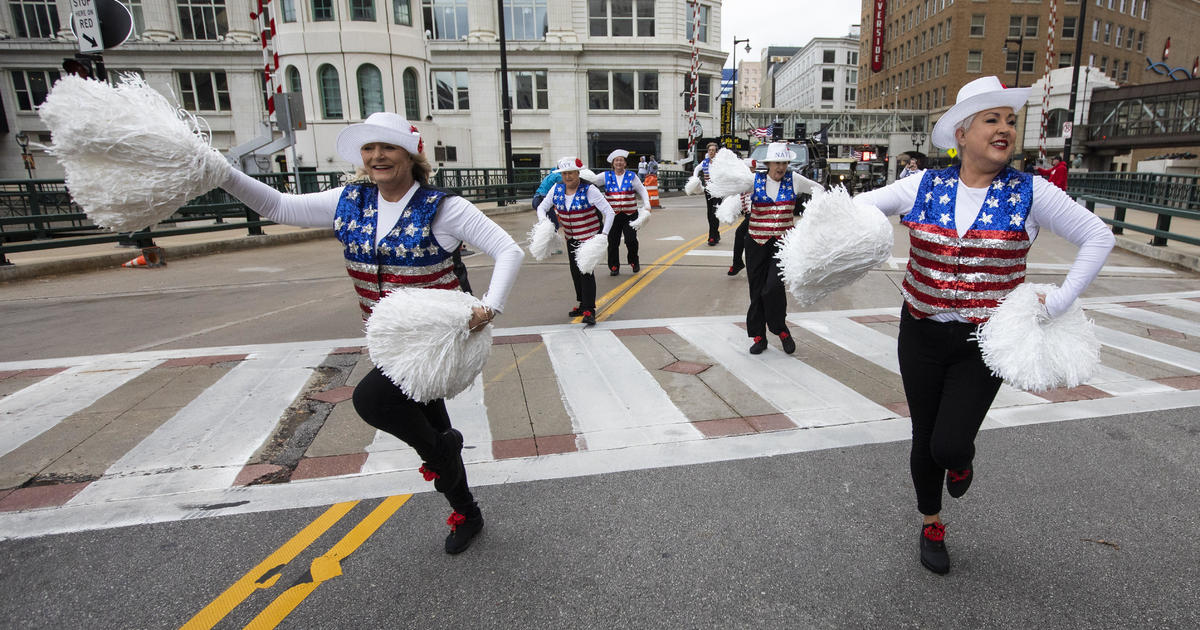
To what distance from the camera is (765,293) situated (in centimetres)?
612

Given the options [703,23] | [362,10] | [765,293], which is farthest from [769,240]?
[703,23]

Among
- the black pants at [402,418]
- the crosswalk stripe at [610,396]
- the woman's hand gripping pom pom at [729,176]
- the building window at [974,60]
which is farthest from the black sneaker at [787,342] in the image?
the building window at [974,60]

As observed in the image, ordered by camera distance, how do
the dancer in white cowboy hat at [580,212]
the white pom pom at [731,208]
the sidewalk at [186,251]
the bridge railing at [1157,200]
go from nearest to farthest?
1. the dancer in white cowboy hat at [580,212]
2. the white pom pom at [731,208]
3. the sidewalk at [186,251]
4. the bridge railing at [1157,200]

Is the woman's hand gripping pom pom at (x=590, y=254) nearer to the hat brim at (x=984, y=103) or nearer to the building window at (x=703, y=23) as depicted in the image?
the hat brim at (x=984, y=103)

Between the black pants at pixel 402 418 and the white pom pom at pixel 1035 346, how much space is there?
2.29 metres

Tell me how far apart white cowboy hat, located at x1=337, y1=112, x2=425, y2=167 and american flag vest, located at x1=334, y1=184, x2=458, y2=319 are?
8.0 inches

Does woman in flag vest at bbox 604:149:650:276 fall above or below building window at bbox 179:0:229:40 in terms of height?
below

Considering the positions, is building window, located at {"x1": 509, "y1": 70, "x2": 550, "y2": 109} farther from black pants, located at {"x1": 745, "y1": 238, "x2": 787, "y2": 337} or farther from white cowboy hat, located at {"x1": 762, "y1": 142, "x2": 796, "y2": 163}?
black pants, located at {"x1": 745, "y1": 238, "x2": 787, "y2": 337}

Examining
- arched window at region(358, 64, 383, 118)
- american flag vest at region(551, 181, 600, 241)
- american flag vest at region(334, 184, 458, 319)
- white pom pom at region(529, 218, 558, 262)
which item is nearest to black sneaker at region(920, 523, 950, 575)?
american flag vest at region(334, 184, 458, 319)

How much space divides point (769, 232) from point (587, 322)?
7.47 ft

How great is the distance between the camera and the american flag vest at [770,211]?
245 inches

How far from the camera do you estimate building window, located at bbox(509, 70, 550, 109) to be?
36.8 meters

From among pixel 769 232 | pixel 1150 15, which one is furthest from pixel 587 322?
pixel 1150 15

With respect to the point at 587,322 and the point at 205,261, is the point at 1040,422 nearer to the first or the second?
the point at 587,322
